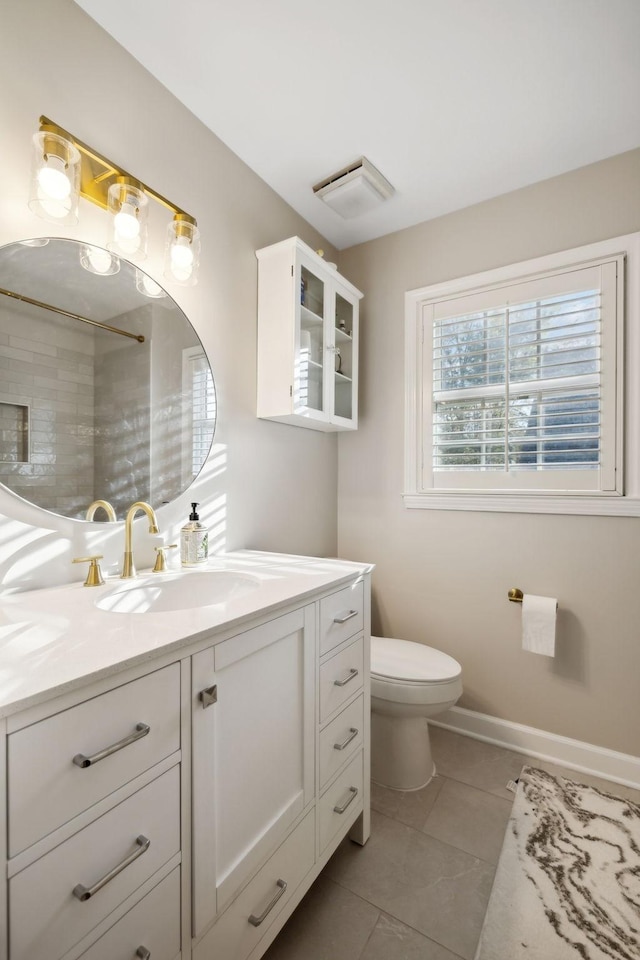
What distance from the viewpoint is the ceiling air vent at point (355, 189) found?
6.14ft

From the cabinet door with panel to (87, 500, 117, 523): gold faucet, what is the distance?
59 centimetres

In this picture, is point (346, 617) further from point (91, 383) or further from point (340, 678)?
point (91, 383)

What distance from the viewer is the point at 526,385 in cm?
197

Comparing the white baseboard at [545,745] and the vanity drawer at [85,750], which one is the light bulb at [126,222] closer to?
the vanity drawer at [85,750]

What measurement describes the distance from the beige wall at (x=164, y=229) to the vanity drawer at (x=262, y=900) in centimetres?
85

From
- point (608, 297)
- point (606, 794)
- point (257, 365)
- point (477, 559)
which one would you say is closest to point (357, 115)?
point (257, 365)

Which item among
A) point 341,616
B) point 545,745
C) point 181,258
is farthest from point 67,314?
point 545,745

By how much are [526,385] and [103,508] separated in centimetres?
177

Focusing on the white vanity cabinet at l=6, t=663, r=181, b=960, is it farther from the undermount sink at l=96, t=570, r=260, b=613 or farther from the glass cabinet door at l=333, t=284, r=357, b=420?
the glass cabinet door at l=333, t=284, r=357, b=420

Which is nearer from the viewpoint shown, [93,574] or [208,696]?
[208,696]

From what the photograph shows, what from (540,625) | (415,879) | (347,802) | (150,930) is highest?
(540,625)

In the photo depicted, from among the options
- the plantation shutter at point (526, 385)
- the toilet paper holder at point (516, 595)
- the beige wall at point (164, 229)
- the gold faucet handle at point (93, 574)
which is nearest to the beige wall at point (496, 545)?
the toilet paper holder at point (516, 595)

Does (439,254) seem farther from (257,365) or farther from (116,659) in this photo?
(116,659)

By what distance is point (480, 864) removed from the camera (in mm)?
1385
